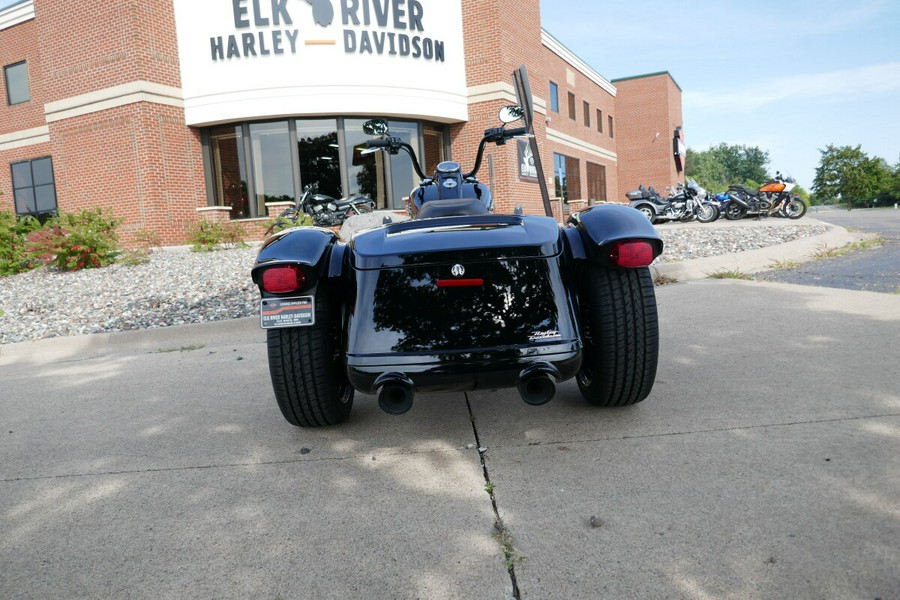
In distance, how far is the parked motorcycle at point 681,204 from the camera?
62.3 ft

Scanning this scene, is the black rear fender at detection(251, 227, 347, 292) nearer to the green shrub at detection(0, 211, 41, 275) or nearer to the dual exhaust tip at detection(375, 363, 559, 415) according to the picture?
the dual exhaust tip at detection(375, 363, 559, 415)

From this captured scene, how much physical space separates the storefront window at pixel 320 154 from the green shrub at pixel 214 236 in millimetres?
2273

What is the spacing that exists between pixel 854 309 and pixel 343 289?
4133 millimetres

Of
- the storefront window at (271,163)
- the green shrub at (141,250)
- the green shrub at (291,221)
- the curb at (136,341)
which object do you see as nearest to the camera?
the curb at (136,341)

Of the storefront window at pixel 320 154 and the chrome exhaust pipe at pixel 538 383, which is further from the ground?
the storefront window at pixel 320 154

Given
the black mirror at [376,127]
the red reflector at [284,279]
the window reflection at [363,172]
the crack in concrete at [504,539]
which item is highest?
the window reflection at [363,172]

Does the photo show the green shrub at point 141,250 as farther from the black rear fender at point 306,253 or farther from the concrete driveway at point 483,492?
the black rear fender at point 306,253

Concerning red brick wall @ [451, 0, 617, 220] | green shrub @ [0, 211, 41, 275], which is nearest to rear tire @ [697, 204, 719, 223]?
red brick wall @ [451, 0, 617, 220]

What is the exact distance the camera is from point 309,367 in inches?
104

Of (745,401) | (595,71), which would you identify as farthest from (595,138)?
(745,401)

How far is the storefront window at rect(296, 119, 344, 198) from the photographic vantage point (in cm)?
1516

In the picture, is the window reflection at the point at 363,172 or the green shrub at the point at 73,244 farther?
the window reflection at the point at 363,172

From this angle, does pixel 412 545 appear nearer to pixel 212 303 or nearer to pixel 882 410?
pixel 882 410

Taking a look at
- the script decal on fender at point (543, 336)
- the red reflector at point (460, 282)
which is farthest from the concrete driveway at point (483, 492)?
the red reflector at point (460, 282)
